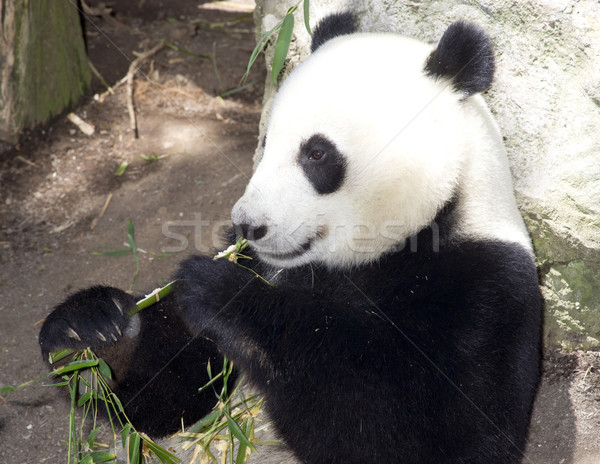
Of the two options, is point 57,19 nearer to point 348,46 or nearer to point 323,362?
point 348,46

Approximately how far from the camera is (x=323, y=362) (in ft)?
7.50

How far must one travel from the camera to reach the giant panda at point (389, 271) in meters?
2.27

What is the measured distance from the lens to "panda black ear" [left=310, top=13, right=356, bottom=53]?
277 centimetres

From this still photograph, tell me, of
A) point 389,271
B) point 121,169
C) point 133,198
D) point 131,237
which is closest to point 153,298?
point 389,271

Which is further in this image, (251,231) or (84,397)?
(84,397)

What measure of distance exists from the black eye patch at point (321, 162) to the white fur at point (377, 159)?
2 cm

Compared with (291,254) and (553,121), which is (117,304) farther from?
(553,121)

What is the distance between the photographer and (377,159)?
2.37 meters

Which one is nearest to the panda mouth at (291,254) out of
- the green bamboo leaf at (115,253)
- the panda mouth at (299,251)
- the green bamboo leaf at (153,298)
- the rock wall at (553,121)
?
the panda mouth at (299,251)

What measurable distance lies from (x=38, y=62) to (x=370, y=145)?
3833 mm
